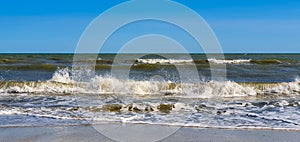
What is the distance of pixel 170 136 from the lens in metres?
7.60

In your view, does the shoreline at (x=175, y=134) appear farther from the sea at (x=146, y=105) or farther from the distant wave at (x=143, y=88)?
the distant wave at (x=143, y=88)

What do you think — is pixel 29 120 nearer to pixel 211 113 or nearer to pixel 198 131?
pixel 198 131

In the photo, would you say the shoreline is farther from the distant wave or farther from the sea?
the distant wave

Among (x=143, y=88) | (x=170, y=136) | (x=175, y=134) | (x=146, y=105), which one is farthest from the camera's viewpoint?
(x=143, y=88)

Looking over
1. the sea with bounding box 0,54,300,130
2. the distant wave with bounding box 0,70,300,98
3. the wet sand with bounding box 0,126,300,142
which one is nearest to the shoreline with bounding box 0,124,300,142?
the wet sand with bounding box 0,126,300,142

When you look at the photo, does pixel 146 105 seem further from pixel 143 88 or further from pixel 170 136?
pixel 143 88

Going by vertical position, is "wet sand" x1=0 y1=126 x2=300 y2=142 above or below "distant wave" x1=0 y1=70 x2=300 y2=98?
below

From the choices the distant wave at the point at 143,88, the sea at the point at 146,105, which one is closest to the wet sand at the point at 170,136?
the sea at the point at 146,105

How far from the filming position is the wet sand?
728 centimetres

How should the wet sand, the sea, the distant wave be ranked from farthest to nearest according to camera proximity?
the distant wave → the sea → the wet sand

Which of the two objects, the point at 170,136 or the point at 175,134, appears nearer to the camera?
the point at 170,136

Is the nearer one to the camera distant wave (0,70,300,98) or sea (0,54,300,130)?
sea (0,54,300,130)

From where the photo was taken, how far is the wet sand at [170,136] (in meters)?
7.28

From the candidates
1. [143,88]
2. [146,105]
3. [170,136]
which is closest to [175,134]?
[170,136]
